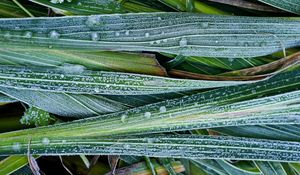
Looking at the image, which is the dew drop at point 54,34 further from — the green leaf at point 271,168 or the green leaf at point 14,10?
the green leaf at point 271,168

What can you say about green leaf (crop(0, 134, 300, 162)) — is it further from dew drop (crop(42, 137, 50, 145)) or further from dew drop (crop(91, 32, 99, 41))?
dew drop (crop(91, 32, 99, 41))

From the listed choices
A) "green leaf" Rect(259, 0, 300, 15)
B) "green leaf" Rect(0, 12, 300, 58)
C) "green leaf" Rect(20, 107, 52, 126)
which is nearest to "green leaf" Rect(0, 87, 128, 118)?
"green leaf" Rect(20, 107, 52, 126)

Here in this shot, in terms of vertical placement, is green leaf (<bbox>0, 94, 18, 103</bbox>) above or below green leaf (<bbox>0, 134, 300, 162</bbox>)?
above

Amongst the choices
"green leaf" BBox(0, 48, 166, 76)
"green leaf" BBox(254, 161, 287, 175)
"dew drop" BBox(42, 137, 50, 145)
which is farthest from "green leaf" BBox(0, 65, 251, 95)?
"green leaf" BBox(254, 161, 287, 175)

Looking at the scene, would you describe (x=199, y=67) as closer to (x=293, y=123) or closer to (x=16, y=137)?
(x=293, y=123)

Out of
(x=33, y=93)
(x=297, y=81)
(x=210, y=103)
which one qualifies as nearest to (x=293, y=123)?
(x=297, y=81)

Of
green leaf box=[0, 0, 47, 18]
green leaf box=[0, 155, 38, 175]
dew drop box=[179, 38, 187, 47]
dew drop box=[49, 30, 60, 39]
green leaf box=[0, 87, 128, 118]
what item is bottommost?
green leaf box=[0, 155, 38, 175]
